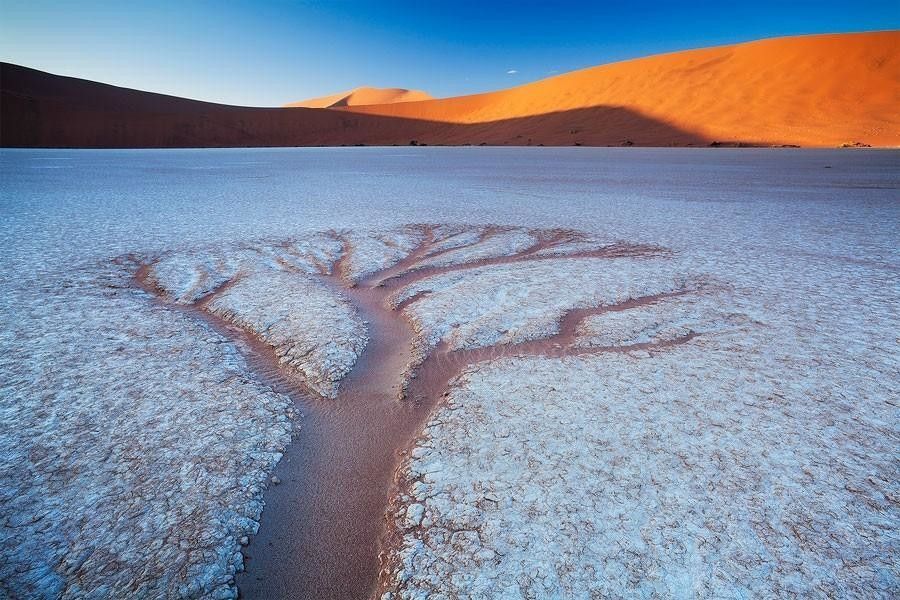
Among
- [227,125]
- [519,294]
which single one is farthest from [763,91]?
[227,125]

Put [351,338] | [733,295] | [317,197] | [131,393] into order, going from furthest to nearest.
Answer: [317,197], [733,295], [351,338], [131,393]

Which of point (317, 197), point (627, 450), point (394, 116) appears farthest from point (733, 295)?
point (394, 116)

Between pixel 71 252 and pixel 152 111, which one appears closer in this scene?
pixel 71 252

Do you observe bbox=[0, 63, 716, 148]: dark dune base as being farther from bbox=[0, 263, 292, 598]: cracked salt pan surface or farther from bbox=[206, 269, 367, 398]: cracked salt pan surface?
bbox=[0, 263, 292, 598]: cracked salt pan surface

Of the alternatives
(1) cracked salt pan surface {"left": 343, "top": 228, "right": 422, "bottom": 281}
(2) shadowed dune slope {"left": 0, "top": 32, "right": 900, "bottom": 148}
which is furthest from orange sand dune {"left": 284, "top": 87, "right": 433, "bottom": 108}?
(1) cracked salt pan surface {"left": 343, "top": 228, "right": 422, "bottom": 281}

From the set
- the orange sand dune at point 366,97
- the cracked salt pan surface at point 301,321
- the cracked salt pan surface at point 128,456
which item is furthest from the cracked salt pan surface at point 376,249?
the orange sand dune at point 366,97

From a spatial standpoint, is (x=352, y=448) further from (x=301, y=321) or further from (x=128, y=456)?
(x=301, y=321)

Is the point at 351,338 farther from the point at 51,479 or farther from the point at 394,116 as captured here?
the point at 394,116
